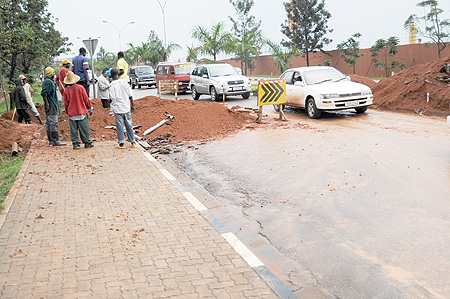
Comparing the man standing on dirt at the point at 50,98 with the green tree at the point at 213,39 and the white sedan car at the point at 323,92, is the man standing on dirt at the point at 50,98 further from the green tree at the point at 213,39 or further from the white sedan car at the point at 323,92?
the green tree at the point at 213,39

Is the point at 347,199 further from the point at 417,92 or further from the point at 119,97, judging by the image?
the point at 417,92

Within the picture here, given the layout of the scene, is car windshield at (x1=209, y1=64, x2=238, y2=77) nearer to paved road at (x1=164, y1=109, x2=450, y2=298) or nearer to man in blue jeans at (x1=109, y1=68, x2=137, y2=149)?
paved road at (x1=164, y1=109, x2=450, y2=298)

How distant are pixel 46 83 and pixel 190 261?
773cm

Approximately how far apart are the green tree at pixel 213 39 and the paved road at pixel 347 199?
93.1 ft


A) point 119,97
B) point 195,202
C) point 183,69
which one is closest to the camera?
point 195,202

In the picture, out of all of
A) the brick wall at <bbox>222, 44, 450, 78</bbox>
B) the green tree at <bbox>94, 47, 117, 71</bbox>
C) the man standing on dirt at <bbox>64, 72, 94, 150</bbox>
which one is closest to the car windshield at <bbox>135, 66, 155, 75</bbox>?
the brick wall at <bbox>222, 44, 450, 78</bbox>

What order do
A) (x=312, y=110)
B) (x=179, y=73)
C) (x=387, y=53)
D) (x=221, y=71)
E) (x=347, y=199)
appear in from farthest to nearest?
(x=387, y=53)
(x=179, y=73)
(x=221, y=71)
(x=312, y=110)
(x=347, y=199)

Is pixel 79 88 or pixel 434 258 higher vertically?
pixel 79 88

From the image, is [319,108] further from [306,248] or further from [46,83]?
[306,248]

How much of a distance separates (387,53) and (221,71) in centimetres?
2028

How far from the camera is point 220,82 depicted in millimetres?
20875

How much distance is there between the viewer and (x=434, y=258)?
14.3 ft

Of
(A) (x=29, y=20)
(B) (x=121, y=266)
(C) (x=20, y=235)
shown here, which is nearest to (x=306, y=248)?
(B) (x=121, y=266)

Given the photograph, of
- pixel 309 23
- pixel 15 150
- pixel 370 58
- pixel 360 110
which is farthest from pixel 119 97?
pixel 309 23
